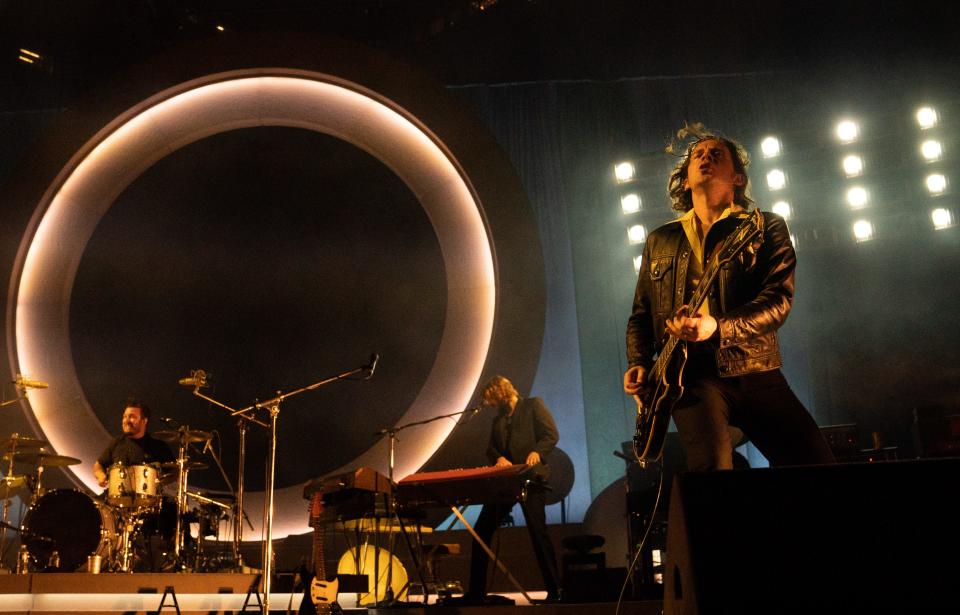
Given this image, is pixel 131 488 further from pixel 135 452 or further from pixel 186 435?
pixel 135 452

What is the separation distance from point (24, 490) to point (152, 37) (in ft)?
13.8

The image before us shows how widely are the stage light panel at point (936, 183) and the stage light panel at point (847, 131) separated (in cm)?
73

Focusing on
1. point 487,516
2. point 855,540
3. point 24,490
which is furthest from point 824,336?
point 24,490

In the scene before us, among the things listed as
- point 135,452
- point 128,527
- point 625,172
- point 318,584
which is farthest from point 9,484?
point 625,172

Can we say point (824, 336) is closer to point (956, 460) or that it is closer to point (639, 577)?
point (639, 577)

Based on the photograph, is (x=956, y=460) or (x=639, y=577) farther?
(x=639, y=577)

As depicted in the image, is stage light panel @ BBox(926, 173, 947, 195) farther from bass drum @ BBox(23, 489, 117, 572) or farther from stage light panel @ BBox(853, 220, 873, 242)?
bass drum @ BBox(23, 489, 117, 572)

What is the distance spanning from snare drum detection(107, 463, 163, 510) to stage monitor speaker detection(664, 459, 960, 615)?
5.06 meters

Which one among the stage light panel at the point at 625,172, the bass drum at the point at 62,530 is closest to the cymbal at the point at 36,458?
the bass drum at the point at 62,530

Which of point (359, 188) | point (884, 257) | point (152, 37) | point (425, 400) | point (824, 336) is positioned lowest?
point (425, 400)

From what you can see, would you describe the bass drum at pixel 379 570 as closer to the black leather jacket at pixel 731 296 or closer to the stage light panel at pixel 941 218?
the black leather jacket at pixel 731 296

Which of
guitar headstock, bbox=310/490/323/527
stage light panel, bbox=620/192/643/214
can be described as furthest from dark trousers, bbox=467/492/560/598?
stage light panel, bbox=620/192/643/214

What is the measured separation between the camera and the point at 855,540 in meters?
1.34

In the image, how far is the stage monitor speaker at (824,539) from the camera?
130 centimetres
